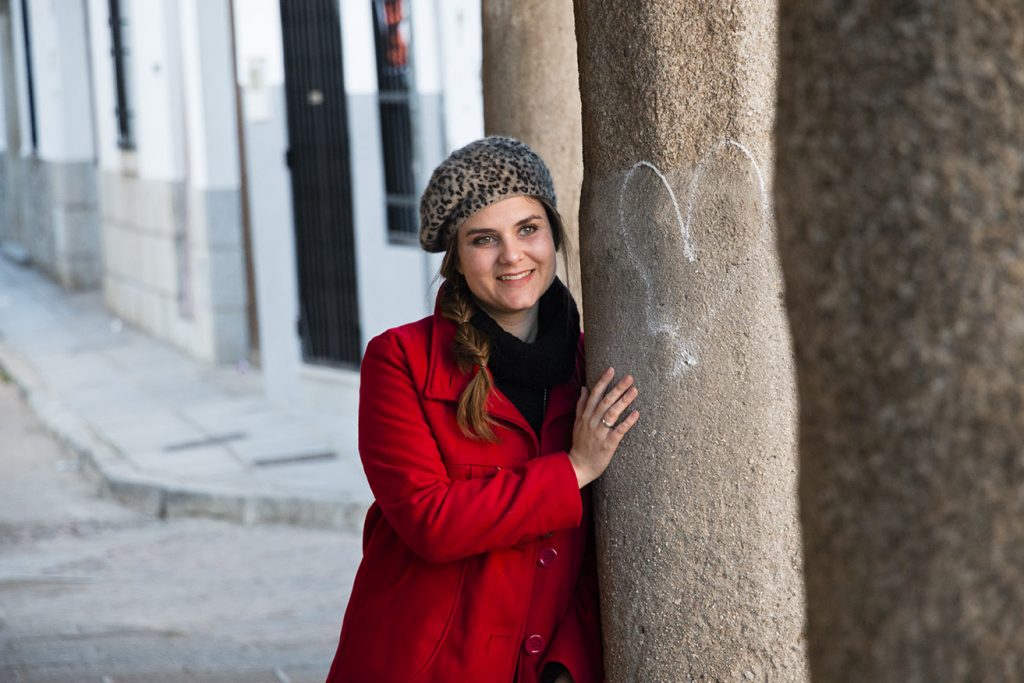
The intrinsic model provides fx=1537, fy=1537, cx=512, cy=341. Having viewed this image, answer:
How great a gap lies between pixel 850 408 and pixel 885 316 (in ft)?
0.31

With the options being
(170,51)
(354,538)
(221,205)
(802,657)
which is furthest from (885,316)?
(170,51)

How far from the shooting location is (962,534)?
130 centimetres

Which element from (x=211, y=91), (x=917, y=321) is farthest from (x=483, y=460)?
(x=211, y=91)

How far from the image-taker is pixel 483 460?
111 inches

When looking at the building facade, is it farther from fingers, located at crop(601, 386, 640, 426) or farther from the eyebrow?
fingers, located at crop(601, 386, 640, 426)

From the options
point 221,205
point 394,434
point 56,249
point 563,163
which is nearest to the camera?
point 394,434

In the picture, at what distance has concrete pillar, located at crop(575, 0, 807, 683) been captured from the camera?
2498 mm

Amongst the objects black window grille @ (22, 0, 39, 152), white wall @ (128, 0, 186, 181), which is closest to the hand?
white wall @ (128, 0, 186, 181)

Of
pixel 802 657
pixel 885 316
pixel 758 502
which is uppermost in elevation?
pixel 885 316

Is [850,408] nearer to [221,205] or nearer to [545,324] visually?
[545,324]

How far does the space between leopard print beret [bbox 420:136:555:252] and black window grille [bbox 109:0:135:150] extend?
13.2 metres

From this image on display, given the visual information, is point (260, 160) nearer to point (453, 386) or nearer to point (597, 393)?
point (453, 386)

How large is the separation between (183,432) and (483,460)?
7.90m

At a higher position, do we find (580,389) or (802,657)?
(580,389)
